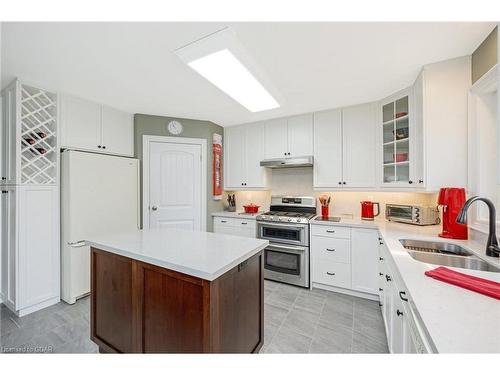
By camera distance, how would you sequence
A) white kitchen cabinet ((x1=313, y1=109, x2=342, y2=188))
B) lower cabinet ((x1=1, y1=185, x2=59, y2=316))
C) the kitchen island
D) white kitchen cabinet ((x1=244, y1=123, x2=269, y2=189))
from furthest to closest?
1. white kitchen cabinet ((x1=244, y1=123, x2=269, y2=189))
2. white kitchen cabinet ((x1=313, y1=109, x2=342, y2=188))
3. lower cabinet ((x1=1, y1=185, x2=59, y2=316))
4. the kitchen island

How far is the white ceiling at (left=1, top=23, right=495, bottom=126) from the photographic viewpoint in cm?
136

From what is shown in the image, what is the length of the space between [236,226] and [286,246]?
2.73 ft

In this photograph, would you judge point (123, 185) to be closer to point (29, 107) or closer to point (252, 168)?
point (29, 107)

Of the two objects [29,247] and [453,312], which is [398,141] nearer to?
[453,312]

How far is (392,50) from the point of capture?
5.18 feet

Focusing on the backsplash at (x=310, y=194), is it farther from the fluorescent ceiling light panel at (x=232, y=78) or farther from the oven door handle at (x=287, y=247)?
the fluorescent ceiling light panel at (x=232, y=78)

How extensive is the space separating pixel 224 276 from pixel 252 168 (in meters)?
2.43

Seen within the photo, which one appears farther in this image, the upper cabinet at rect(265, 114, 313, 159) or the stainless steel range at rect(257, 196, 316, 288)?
the upper cabinet at rect(265, 114, 313, 159)

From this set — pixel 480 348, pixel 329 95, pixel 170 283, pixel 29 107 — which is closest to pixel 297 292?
pixel 170 283

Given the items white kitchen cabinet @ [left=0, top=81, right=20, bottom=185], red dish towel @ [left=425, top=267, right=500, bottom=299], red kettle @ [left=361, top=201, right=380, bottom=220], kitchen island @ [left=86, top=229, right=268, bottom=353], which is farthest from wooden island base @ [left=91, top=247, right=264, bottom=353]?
red kettle @ [left=361, top=201, right=380, bottom=220]

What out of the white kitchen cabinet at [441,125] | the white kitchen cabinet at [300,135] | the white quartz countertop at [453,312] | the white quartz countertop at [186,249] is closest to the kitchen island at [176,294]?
the white quartz countertop at [186,249]

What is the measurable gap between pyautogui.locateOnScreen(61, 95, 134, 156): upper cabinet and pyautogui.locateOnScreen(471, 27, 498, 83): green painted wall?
3.67 meters

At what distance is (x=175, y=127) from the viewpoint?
10.4ft

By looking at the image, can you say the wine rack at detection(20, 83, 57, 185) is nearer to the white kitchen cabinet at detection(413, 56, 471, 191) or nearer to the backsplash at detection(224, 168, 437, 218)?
the backsplash at detection(224, 168, 437, 218)
